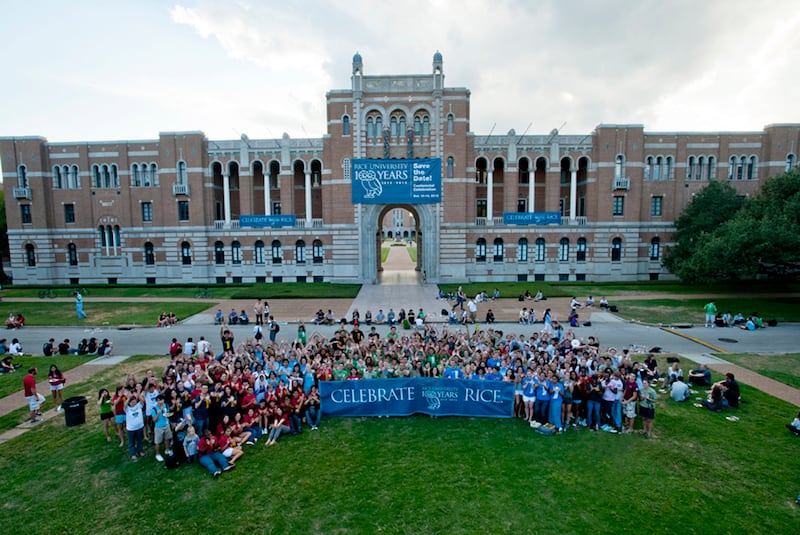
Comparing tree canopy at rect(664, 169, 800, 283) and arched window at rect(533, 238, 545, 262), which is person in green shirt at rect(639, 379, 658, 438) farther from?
arched window at rect(533, 238, 545, 262)

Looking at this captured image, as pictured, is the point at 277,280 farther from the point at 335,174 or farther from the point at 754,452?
the point at 754,452

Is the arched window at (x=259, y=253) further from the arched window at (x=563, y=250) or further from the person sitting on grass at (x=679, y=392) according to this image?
the person sitting on grass at (x=679, y=392)

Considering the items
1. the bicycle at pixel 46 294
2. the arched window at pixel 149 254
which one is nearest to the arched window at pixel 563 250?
the arched window at pixel 149 254

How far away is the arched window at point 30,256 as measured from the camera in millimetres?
46031

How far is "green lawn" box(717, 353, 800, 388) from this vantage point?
1723 cm

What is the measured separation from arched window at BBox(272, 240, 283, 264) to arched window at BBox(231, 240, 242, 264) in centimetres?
381

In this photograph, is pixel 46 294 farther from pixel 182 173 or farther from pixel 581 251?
pixel 581 251

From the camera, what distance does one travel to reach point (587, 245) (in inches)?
1802

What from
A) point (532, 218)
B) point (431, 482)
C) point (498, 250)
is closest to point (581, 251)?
point (532, 218)

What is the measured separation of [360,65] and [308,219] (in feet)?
55.6

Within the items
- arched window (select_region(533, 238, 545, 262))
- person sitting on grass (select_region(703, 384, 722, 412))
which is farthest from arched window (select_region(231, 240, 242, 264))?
person sitting on grass (select_region(703, 384, 722, 412))

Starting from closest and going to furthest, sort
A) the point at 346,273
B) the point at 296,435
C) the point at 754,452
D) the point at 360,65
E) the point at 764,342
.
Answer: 1. the point at 754,452
2. the point at 296,435
3. the point at 764,342
4. the point at 360,65
5. the point at 346,273

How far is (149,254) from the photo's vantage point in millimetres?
46188

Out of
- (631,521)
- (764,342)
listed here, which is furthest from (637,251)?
(631,521)
